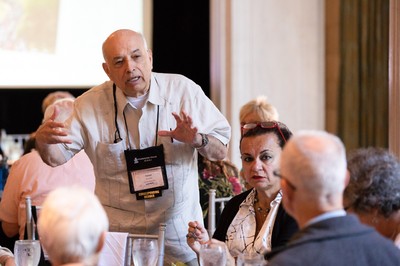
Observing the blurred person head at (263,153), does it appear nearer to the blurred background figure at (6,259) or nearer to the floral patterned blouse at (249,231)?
the floral patterned blouse at (249,231)

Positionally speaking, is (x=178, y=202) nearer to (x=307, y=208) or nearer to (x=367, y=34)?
(x=307, y=208)

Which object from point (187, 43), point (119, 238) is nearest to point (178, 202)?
point (119, 238)

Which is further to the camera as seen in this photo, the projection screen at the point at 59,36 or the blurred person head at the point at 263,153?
the projection screen at the point at 59,36

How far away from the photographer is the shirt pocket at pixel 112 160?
3.85m

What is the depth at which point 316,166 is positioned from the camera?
2.18m

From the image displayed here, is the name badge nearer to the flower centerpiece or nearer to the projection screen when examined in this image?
the flower centerpiece

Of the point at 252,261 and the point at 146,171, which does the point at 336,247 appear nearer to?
the point at 252,261

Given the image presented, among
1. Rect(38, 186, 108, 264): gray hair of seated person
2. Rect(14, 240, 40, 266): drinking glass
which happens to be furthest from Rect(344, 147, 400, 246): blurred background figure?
Rect(14, 240, 40, 266): drinking glass

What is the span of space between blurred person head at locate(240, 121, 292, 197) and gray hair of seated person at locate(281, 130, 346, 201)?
47.8 inches

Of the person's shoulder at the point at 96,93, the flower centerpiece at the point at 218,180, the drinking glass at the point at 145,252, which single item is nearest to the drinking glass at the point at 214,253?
the drinking glass at the point at 145,252

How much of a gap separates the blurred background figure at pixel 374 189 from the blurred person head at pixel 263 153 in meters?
0.73

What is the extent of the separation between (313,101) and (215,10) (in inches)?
60.9

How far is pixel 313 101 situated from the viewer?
9.16 metres

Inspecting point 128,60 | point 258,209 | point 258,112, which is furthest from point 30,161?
point 258,209
